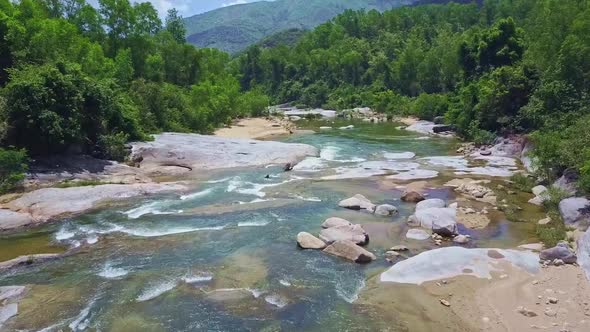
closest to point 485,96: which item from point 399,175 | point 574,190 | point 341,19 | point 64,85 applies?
point 399,175

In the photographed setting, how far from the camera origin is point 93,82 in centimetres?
3625

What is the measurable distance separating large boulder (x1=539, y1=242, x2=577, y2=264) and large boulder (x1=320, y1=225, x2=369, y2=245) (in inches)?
271

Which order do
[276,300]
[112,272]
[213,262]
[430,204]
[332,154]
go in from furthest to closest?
[332,154], [430,204], [213,262], [112,272], [276,300]

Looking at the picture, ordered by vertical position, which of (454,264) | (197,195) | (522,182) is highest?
(197,195)

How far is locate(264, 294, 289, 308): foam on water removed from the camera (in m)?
15.2

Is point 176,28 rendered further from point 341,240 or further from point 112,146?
point 341,240

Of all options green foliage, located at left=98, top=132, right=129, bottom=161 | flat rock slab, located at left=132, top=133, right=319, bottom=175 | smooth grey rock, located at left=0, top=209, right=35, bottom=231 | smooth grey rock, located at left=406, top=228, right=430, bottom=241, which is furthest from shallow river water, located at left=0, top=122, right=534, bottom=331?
green foliage, located at left=98, top=132, right=129, bottom=161

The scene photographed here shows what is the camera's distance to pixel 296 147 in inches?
1704

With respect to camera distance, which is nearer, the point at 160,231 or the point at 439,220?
the point at 439,220

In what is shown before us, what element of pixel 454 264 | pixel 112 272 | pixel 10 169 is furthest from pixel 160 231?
pixel 454 264

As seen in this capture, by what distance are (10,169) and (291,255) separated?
63.3 ft

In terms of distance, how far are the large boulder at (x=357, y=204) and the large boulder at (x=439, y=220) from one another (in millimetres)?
2868

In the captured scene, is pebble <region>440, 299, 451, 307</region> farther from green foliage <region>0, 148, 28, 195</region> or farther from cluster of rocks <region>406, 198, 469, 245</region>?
green foliage <region>0, 148, 28, 195</region>

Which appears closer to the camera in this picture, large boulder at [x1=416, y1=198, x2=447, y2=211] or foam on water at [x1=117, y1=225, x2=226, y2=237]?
foam on water at [x1=117, y1=225, x2=226, y2=237]
